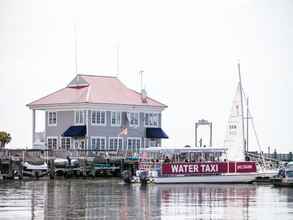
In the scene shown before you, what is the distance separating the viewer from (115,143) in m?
100

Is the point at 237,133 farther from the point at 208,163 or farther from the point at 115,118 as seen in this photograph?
the point at 115,118

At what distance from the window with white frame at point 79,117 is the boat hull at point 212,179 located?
25.0 meters

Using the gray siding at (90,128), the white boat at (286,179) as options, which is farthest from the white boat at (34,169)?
the white boat at (286,179)

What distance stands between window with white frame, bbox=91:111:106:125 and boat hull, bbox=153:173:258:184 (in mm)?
24992

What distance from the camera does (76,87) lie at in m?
102

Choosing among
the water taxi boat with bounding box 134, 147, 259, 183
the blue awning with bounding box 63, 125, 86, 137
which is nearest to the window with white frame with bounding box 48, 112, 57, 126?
the blue awning with bounding box 63, 125, 86, 137

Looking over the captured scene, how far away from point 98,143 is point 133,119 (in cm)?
490

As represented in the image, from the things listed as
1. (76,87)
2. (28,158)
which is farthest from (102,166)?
(76,87)

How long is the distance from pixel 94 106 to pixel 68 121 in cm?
317

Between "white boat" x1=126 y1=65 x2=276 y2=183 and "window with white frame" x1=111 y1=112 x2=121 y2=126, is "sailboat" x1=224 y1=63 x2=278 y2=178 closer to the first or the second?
"white boat" x1=126 y1=65 x2=276 y2=183

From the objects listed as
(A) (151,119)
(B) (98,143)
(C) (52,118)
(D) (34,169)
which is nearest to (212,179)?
(D) (34,169)

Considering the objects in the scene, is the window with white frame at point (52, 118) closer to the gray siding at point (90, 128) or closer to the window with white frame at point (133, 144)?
the gray siding at point (90, 128)

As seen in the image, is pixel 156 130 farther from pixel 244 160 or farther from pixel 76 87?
pixel 244 160

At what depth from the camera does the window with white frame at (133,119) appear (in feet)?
332
